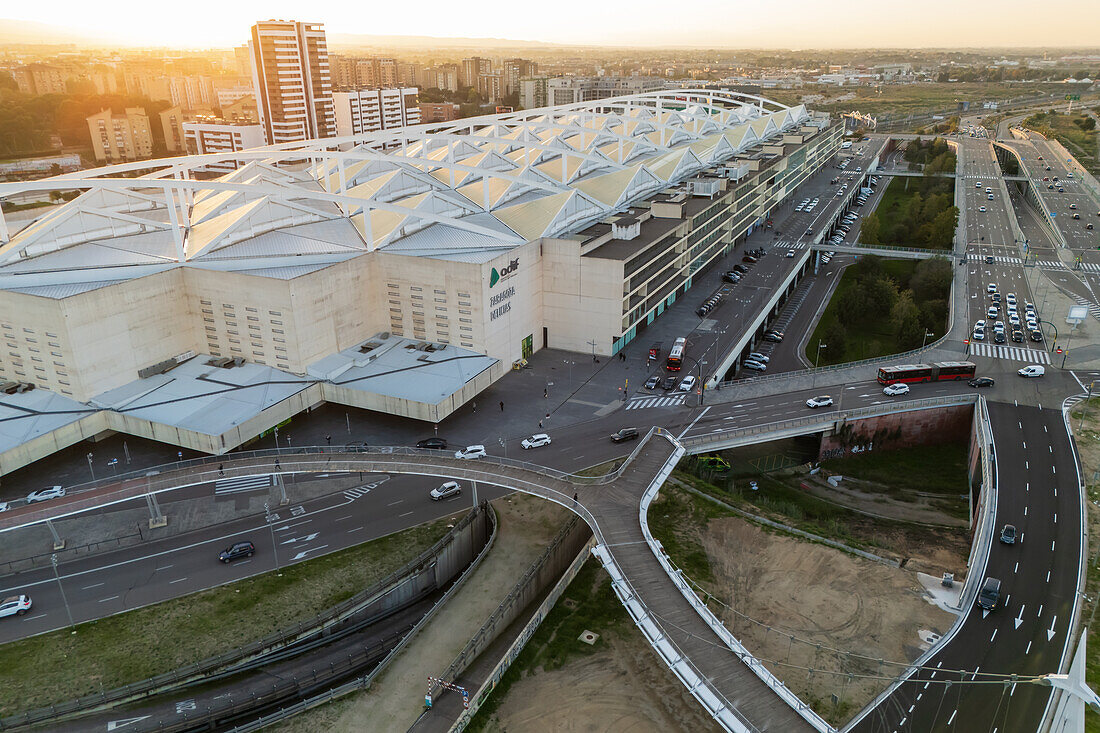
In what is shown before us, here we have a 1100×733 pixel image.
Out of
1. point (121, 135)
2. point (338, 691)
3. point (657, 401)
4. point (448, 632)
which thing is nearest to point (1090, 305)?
point (657, 401)

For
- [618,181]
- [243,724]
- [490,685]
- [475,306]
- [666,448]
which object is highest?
[618,181]

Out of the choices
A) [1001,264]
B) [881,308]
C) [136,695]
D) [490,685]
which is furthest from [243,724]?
[1001,264]

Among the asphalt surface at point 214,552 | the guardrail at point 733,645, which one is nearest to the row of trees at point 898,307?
the guardrail at point 733,645

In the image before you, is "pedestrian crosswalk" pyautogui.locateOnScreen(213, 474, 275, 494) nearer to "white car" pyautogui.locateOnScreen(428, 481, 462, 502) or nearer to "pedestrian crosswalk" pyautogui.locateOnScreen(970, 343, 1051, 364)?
"white car" pyautogui.locateOnScreen(428, 481, 462, 502)

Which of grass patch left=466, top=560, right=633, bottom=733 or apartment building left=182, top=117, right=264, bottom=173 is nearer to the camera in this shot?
grass patch left=466, top=560, right=633, bottom=733

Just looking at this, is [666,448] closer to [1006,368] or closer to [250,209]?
[1006,368]

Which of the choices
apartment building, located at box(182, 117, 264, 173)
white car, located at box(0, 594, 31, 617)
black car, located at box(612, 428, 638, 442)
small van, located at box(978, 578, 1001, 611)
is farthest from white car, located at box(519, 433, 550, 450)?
apartment building, located at box(182, 117, 264, 173)
